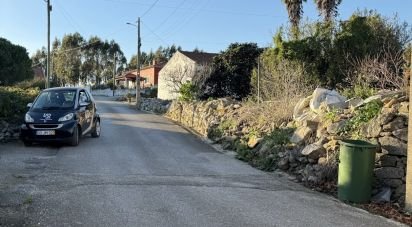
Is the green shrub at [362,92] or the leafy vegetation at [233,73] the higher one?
the leafy vegetation at [233,73]

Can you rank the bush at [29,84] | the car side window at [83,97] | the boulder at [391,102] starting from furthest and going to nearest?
1. the bush at [29,84]
2. the car side window at [83,97]
3. the boulder at [391,102]

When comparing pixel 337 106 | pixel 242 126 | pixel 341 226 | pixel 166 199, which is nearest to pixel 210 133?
pixel 242 126

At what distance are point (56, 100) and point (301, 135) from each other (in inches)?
284

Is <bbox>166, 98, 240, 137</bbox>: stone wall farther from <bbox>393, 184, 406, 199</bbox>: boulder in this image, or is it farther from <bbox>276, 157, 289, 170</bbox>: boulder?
<bbox>393, 184, 406, 199</bbox>: boulder

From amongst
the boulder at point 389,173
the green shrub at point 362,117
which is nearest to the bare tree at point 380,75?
the green shrub at point 362,117

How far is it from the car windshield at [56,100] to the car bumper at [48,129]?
0.72 meters

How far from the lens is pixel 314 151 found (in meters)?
10.9

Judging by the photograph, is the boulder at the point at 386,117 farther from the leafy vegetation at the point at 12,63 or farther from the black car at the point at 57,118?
the leafy vegetation at the point at 12,63

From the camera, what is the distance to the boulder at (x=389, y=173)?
30.1 ft

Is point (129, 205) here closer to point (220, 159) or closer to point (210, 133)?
point (220, 159)

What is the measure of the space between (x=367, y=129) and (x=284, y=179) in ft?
6.70

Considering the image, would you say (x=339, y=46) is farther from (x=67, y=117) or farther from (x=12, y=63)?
(x=12, y=63)

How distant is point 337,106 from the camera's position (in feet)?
40.7

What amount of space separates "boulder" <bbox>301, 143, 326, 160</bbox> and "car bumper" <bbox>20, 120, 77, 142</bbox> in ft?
21.8
